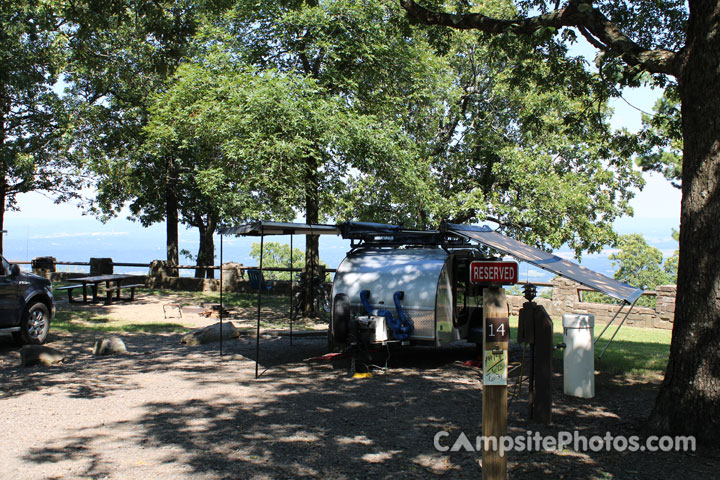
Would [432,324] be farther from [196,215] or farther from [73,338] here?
[196,215]

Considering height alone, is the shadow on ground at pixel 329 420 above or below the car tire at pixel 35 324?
below

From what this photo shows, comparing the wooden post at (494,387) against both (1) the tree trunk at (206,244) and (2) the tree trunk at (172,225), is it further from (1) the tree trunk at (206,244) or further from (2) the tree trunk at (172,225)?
(1) the tree trunk at (206,244)

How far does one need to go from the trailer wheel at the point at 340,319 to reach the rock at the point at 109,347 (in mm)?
4158

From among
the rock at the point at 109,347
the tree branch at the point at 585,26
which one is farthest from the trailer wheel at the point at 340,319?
the tree branch at the point at 585,26

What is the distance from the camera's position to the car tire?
1129cm

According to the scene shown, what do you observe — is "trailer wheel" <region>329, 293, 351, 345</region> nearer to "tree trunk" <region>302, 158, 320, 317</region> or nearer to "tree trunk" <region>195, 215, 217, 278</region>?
"tree trunk" <region>302, 158, 320, 317</region>

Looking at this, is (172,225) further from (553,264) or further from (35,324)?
(553,264)

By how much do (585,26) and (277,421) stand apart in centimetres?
602

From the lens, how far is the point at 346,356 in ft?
35.8

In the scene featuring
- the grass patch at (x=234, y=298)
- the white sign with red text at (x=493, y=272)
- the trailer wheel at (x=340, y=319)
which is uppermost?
the white sign with red text at (x=493, y=272)

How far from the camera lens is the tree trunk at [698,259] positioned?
5836 millimetres

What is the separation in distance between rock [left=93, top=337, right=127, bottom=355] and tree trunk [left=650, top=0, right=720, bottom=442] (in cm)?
883

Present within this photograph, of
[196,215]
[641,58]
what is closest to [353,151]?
[641,58]

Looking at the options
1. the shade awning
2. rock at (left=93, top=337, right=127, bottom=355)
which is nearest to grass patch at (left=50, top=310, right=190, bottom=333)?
rock at (left=93, top=337, right=127, bottom=355)
